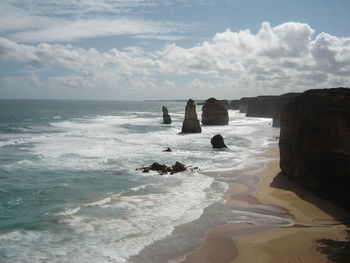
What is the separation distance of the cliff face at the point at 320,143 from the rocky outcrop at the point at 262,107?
81219 mm

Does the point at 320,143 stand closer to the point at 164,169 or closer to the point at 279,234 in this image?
the point at 279,234

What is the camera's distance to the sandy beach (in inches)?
528

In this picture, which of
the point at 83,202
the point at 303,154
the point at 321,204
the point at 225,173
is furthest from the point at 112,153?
the point at 321,204

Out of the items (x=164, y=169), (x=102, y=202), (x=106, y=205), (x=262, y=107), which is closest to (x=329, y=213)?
(x=106, y=205)

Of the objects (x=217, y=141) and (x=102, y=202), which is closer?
(x=102, y=202)

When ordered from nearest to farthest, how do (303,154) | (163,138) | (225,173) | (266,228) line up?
1. (266,228)
2. (303,154)
3. (225,173)
4. (163,138)

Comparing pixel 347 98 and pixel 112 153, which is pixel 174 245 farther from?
pixel 112 153

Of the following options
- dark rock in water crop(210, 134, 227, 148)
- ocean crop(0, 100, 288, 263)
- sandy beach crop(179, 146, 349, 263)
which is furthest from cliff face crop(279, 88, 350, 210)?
dark rock in water crop(210, 134, 227, 148)

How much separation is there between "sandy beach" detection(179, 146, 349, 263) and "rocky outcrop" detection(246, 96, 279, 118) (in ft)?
281

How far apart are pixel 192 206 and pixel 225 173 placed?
29.3 ft

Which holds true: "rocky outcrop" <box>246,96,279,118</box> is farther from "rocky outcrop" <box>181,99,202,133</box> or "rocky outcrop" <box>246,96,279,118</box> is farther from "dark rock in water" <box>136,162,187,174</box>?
"dark rock in water" <box>136,162,187,174</box>

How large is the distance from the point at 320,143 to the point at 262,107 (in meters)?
90.1

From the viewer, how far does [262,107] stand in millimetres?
108312

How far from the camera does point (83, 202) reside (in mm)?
19938
